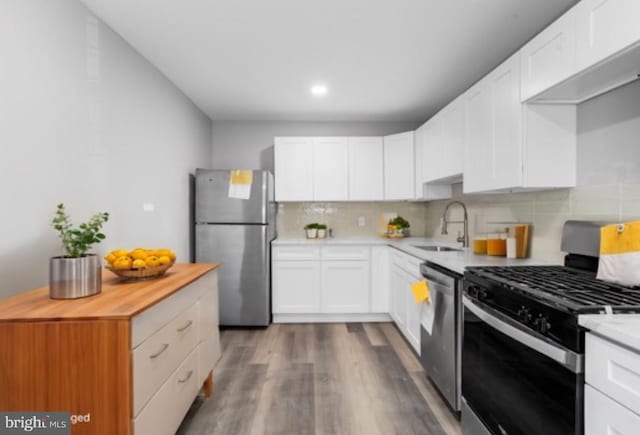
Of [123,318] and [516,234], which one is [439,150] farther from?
[123,318]

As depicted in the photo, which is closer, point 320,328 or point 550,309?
point 550,309

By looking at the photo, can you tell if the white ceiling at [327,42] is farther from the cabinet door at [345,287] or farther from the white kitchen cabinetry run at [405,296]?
the cabinet door at [345,287]

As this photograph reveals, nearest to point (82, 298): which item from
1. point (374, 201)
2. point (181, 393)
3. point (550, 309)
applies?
point (181, 393)

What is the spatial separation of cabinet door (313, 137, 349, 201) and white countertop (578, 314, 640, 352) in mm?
3143

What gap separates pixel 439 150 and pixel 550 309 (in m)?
2.20

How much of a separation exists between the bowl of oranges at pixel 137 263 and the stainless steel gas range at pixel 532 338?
5.52ft

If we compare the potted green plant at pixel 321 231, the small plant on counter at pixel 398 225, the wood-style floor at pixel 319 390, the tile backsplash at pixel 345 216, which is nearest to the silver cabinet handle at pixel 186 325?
the wood-style floor at pixel 319 390

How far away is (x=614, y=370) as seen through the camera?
0.97 metres

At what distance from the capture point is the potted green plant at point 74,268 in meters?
1.39

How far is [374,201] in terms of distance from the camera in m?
4.28

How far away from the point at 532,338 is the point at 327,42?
2118mm

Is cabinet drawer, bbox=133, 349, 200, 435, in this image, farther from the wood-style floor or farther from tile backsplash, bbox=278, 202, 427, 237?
tile backsplash, bbox=278, 202, 427, 237

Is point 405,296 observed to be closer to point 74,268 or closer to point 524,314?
point 524,314

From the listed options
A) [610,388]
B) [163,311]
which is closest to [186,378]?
[163,311]
